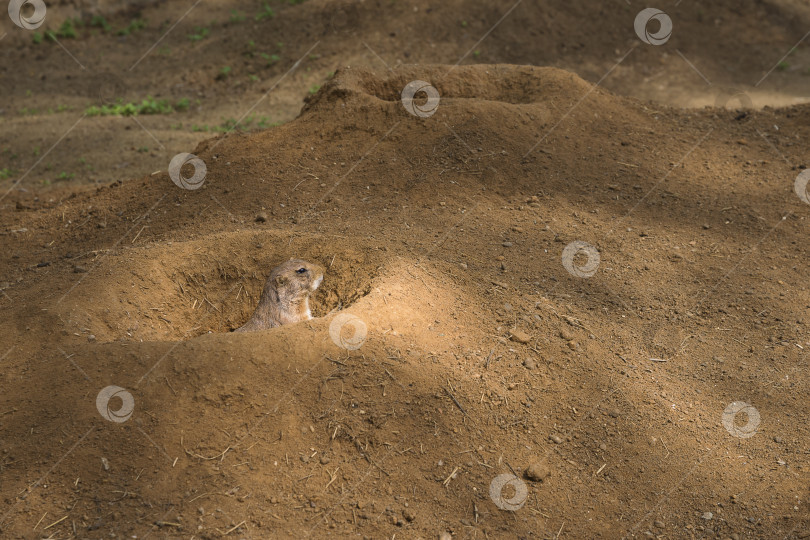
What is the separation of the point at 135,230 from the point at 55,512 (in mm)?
2981

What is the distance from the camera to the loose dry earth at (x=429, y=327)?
379cm

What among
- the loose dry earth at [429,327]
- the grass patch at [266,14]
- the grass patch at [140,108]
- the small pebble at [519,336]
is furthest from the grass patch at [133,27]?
the small pebble at [519,336]

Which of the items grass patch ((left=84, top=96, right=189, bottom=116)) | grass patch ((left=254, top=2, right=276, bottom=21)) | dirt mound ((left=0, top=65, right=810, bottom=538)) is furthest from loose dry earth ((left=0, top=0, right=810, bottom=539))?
grass patch ((left=254, top=2, right=276, bottom=21))

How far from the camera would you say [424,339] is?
429cm

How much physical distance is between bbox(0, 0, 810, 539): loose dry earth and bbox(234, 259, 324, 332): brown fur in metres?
0.23

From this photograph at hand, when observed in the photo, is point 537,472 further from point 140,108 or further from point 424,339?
point 140,108

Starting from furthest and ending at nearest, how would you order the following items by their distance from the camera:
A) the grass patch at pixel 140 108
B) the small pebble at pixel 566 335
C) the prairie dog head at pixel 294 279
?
the grass patch at pixel 140 108 < the prairie dog head at pixel 294 279 < the small pebble at pixel 566 335

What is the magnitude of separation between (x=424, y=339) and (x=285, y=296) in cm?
106

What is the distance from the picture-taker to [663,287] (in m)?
5.35

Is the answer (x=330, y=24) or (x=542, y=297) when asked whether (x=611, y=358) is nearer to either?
(x=542, y=297)

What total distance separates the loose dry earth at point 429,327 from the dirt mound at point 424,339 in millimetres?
16

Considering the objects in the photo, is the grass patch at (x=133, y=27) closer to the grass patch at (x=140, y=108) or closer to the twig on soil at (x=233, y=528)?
the grass patch at (x=140, y=108)

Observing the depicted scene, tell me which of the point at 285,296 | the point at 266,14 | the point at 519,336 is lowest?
the point at 266,14

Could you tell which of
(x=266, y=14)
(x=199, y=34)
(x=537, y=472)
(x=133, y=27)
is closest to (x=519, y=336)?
(x=537, y=472)
